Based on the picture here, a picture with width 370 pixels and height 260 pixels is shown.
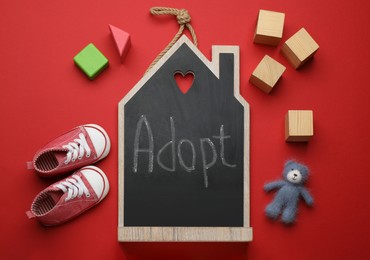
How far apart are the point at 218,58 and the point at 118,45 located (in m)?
0.36

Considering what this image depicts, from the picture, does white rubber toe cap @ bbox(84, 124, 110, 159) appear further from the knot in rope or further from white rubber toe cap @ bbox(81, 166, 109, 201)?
the knot in rope

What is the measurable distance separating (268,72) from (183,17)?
14.6 inches

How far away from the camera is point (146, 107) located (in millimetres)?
1765

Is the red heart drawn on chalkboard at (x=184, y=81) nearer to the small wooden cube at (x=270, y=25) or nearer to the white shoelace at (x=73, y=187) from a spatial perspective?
the small wooden cube at (x=270, y=25)

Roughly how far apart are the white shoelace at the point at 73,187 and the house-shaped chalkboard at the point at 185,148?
130 millimetres

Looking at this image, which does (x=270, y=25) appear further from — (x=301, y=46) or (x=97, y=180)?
(x=97, y=180)

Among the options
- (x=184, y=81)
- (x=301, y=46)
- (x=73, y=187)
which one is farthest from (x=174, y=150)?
(x=301, y=46)

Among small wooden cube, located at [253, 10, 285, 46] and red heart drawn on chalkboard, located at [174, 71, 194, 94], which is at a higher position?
small wooden cube, located at [253, 10, 285, 46]

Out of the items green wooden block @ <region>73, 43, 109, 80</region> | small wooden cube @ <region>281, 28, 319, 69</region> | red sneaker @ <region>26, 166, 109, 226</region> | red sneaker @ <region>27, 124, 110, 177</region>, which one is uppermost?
small wooden cube @ <region>281, 28, 319, 69</region>

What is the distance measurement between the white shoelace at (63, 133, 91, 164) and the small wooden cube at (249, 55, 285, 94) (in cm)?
64

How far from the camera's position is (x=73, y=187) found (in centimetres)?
171

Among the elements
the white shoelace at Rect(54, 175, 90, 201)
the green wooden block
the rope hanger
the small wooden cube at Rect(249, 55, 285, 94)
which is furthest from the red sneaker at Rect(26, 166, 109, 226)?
the small wooden cube at Rect(249, 55, 285, 94)

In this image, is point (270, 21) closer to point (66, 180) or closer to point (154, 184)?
point (154, 184)

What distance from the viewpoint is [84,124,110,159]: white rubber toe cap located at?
5.76ft
